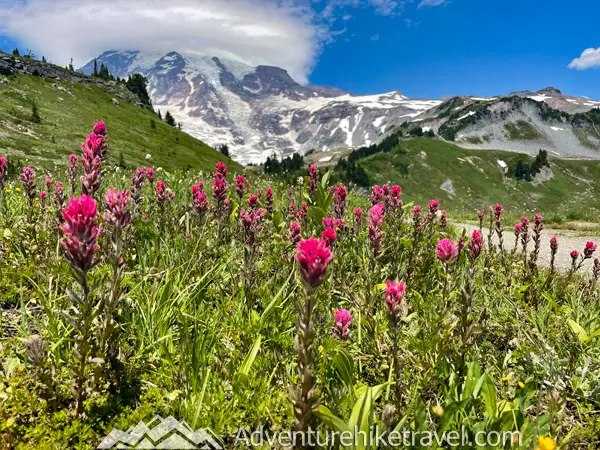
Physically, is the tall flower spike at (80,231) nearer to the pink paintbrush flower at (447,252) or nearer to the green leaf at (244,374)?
the green leaf at (244,374)

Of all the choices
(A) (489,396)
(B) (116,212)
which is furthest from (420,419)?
(B) (116,212)

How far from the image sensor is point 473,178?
150250mm

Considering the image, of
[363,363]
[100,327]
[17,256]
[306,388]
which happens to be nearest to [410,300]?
[363,363]

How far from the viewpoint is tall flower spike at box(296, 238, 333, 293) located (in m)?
2.13

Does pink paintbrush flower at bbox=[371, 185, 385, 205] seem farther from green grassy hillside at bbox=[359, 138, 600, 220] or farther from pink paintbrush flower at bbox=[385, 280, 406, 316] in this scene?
green grassy hillside at bbox=[359, 138, 600, 220]

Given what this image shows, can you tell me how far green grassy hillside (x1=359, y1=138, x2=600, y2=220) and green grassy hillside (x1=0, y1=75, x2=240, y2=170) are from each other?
269 ft

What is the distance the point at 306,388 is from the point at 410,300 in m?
3.12

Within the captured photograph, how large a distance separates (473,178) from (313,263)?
6565 inches

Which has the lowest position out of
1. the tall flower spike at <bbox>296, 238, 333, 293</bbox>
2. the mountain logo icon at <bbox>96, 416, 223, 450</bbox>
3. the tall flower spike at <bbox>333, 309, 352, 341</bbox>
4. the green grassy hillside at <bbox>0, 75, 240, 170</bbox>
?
the mountain logo icon at <bbox>96, 416, 223, 450</bbox>

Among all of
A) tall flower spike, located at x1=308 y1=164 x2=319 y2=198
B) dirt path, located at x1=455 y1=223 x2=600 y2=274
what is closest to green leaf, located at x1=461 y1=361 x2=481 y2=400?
tall flower spike, located at x1=308 y1=164 x2=319 y2=198

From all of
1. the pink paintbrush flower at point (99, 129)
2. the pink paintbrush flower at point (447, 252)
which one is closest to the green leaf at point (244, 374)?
the pink paintbrush flower at point (447, 252)

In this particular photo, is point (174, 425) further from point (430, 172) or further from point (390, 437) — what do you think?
point (430, 172)

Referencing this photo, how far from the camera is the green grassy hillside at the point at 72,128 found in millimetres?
36875

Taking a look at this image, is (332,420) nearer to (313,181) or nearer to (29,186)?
(313,181)
